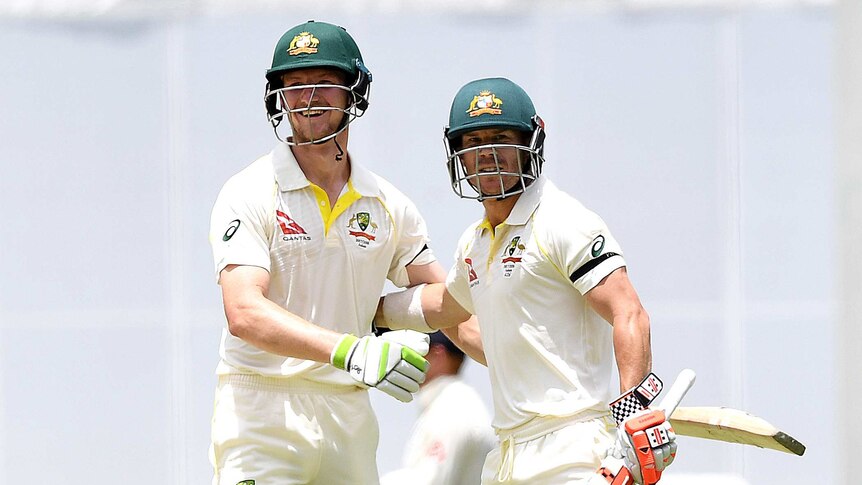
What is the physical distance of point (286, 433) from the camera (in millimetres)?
3344

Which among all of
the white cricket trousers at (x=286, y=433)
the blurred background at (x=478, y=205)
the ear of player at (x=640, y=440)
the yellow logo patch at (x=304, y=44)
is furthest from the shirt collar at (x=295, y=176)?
the blurred background at (x=478, y=205)

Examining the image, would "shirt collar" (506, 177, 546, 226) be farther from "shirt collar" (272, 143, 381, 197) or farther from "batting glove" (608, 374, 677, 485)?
"batting glove" (608, 374, 677, 485)

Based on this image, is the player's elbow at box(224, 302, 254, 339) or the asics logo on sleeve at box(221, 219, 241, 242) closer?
the player's elbow at box(224, 302, 254, 339)

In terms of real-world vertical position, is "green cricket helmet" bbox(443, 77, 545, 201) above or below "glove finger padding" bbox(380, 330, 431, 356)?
above

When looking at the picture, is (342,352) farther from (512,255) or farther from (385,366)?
(512,255)

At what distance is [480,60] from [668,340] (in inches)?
60.3

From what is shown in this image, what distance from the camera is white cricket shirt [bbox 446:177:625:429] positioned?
3158 mm

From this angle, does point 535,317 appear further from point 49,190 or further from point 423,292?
point 49,190

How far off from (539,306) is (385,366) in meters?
0.40

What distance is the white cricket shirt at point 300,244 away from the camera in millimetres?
3350

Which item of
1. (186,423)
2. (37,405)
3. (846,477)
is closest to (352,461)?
(846,477)

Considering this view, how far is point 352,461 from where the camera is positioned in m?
3.44

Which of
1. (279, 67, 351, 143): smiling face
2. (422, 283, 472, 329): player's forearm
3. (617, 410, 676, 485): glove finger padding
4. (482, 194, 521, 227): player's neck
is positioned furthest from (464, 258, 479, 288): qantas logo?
(617, 410, 676, 485): glove finger padding

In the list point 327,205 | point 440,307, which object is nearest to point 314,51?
point 327,205
